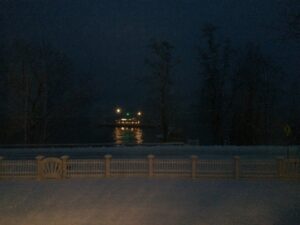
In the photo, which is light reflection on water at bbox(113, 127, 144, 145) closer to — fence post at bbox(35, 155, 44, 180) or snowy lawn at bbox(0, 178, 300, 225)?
fence post at bbox(35, 155, 44, 180)

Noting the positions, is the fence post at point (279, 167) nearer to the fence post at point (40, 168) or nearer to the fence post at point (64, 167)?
the fence post at point (64, 167)

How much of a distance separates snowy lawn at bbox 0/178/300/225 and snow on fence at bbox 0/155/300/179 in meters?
0.66

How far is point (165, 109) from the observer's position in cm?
3941

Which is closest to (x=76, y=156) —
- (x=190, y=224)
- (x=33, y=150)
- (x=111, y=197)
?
(x=33, y=150)

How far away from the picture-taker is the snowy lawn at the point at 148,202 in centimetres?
1324

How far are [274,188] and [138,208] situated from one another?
657 centimetres

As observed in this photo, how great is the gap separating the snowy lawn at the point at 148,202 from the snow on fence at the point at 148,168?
66 centimetres

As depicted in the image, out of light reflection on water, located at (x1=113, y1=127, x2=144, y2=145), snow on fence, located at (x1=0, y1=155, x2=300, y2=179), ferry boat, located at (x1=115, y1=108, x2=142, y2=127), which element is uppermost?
ferry boat, located at (x1=115, y1=108, x2=142, y2=127)

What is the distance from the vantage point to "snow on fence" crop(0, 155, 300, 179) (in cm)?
2002

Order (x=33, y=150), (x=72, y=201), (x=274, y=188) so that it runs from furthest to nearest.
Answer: (x=33, y=150) < (x=274, y=188) < (x=72, y=201)

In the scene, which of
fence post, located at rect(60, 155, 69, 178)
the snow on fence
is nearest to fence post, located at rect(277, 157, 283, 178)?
the snow on fence

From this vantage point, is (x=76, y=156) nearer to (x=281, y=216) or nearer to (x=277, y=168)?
(x=277, y=168)

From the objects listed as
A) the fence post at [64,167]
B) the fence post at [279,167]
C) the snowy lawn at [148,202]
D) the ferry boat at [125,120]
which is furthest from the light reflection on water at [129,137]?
the snowy lawn at [148,202]

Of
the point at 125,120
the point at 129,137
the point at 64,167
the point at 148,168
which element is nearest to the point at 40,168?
the point at 64,167
